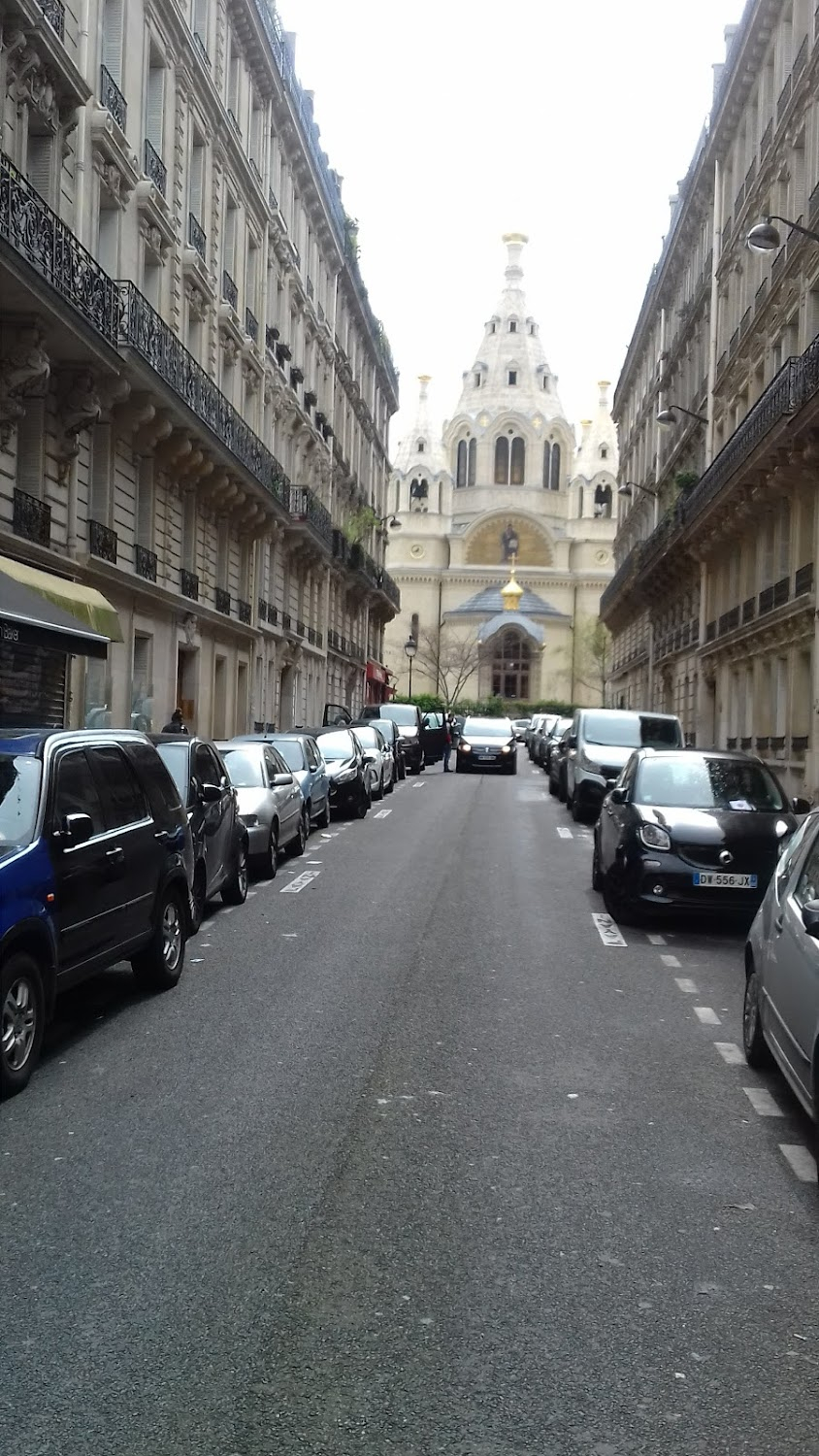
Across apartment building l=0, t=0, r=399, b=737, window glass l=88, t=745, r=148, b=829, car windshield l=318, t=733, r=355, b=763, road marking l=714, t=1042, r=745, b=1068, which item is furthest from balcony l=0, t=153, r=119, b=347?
road marking l=714, t=1042, r=745, b=1068

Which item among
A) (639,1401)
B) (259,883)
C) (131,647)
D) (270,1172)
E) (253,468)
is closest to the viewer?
(639,1401)

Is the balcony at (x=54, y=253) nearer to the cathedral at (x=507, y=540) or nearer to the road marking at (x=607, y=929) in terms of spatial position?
the road marking at (x=607, y=929)

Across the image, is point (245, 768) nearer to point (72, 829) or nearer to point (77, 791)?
point (77, 791)

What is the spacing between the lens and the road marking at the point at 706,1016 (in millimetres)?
8727

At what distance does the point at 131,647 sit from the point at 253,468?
23.8 ft

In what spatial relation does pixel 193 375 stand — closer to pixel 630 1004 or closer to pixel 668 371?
pixel 630 1004

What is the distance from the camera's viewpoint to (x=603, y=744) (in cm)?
2578

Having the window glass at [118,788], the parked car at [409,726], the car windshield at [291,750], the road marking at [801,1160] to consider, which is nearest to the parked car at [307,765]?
the car windshield at [291,750]

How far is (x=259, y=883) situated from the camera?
1557 centimetres

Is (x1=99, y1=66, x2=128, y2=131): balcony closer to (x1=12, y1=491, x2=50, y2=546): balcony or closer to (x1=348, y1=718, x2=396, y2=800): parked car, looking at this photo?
(x1=12, y1=491, x2=50, y2=546): balcony

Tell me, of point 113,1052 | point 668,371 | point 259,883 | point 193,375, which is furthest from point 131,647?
point 668,371

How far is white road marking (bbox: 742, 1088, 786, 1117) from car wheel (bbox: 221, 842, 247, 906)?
7.12m

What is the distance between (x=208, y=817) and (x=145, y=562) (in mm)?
13375

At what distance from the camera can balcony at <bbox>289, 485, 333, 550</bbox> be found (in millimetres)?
38844
